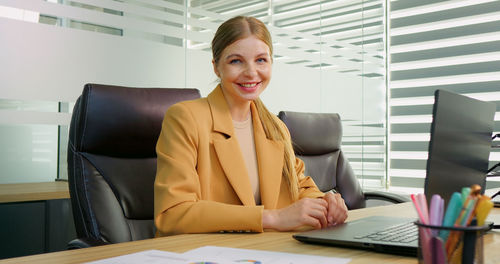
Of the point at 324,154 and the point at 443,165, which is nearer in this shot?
the point at 443,165

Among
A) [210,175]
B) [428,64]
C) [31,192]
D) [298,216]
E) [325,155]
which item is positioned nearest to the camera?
[298,216]

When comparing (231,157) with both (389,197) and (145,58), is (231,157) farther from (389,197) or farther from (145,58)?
(145,58)

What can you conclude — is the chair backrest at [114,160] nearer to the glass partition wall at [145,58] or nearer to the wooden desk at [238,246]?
the wooden desk at [238,246]

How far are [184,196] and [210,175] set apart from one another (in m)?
0.23

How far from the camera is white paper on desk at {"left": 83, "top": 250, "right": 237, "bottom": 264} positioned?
0.88m

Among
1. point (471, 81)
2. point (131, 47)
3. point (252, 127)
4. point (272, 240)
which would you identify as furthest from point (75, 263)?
point (471, 81)

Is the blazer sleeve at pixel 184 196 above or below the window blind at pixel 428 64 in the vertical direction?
below

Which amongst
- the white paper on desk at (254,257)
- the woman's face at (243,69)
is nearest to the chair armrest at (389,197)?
the woman's face at (243,69)

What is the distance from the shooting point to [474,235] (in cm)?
64

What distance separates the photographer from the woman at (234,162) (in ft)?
4.07

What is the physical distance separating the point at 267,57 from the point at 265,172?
0.38 meters

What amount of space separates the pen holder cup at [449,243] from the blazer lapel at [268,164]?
3.07 feet

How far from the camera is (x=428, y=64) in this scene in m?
4.47

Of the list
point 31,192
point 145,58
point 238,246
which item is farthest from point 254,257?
point 145,58
